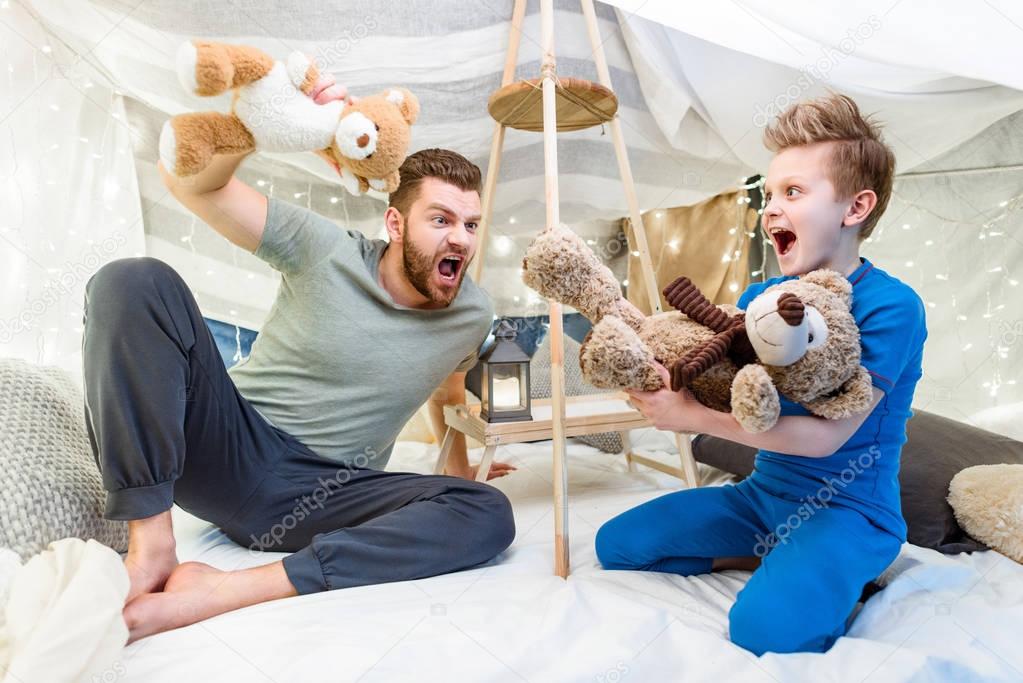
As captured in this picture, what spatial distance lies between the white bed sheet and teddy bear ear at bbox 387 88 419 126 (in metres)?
0.71

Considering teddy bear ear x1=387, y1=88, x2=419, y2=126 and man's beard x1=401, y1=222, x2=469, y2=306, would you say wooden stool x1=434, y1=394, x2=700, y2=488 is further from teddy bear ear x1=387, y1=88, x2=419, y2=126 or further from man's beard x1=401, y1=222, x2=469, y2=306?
teddy bear ear x1=387, y1=88, x2=419, y2=126

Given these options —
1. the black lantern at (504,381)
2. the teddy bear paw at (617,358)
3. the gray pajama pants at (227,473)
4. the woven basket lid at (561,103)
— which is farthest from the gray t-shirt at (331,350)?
the teddy bear paw at (617,358)

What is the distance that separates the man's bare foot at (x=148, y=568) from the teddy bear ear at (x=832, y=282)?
0.96m

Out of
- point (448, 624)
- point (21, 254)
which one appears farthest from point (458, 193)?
point (21, 254)

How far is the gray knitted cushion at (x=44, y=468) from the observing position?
939 mm

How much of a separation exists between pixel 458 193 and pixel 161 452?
73 cm

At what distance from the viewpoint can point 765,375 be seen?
2.41ft

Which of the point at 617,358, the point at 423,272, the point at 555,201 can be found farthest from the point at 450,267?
the point at 617,358

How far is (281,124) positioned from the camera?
0.88 m

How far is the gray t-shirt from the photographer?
123 centimetres

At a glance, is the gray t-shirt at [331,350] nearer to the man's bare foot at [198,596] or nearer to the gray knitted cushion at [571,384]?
the man's bare foot at [198,596]

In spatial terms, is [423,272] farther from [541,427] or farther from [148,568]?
[148,568]

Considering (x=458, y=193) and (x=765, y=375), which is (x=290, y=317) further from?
(x=765, y=375)

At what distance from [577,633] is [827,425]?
0.42 metres
